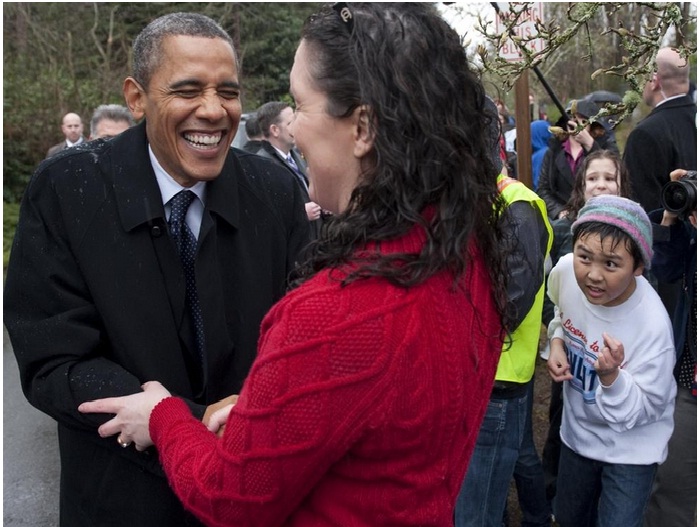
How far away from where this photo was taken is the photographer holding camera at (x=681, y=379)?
10.7 ft

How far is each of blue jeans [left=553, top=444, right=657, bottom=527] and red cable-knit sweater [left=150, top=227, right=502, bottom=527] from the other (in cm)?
181

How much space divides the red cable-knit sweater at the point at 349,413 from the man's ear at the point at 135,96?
3.46ft

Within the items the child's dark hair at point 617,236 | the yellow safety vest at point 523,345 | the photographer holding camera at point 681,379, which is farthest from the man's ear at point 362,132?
the photographer holding camera at point 681,379

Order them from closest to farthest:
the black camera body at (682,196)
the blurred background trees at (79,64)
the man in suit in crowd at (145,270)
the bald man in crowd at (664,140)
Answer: the man in suit in crowd at (145,270) < the black camera body at (682,196) < the bald man in crowd at (664,140) < the blurred background trees at (79,64)

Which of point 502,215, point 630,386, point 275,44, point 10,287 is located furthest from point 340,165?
point 275,44

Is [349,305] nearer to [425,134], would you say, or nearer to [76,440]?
[425,134]

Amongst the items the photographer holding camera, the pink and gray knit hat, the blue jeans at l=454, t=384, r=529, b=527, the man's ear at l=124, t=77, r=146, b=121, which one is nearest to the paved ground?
the blue jeans at l=454, t=384, r=529, b=527

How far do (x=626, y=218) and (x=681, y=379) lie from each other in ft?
2.89

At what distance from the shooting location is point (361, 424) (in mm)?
1229

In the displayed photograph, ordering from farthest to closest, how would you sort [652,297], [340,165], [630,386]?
[652,297]
[630,386]
[340,165]

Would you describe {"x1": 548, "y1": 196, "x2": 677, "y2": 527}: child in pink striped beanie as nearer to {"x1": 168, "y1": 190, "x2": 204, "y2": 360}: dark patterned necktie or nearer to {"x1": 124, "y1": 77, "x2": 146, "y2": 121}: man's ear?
{"x1": 168, "y1": 190, "x2": 204, "y2": 360}: dark patterned necktie

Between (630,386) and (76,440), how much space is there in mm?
1963

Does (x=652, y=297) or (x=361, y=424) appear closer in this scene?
(x=361, y=424)

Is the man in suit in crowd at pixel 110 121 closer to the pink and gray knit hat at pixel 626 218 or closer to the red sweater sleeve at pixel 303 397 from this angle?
the pink and gray knit hat at pixel 626 218
